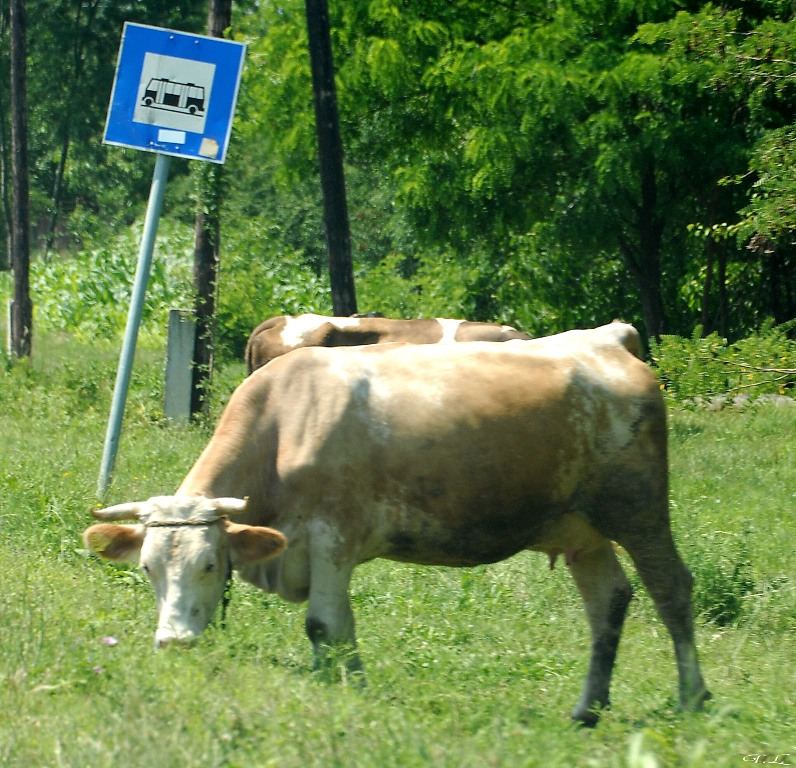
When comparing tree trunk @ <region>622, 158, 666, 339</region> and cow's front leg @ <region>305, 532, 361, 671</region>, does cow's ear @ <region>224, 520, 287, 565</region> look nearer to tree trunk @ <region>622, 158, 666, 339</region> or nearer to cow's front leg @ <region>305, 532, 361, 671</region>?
cow's front leg @ <region>305, 532, 361, 671</region>

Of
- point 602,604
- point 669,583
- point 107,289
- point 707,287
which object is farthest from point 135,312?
point 107,289

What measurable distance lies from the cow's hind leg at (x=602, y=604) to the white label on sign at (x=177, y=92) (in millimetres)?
3858

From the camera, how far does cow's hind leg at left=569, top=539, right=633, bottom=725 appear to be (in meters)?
6.55

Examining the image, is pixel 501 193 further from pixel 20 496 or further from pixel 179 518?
pixel 179 518

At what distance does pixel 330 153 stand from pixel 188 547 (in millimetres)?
8160

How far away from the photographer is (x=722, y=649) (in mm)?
7617

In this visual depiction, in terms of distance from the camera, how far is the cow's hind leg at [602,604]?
21.5 feet

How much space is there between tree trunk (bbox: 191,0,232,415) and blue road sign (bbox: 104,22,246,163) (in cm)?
618

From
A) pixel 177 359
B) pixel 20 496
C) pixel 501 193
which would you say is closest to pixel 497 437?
pixel 20 496

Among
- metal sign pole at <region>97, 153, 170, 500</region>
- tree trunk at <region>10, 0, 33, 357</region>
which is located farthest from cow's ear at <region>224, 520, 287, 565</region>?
tree trunk at <region>10, 0, 33, 357</region>

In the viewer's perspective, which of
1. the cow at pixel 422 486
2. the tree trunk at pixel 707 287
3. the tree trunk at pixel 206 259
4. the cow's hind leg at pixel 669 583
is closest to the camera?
the cow at pixel 422 486

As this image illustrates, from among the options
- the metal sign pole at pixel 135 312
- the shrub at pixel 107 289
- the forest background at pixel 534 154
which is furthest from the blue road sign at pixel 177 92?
the shrub at pixel 107 289

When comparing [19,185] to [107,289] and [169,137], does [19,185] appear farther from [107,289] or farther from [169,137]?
[169,137]

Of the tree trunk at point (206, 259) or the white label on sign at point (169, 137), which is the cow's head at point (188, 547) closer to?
the white label on sign at point (169, 137)
